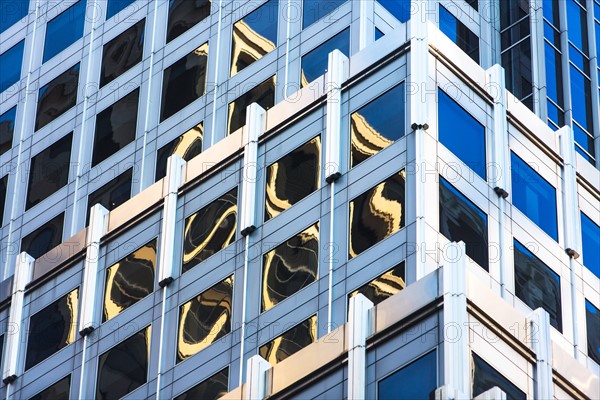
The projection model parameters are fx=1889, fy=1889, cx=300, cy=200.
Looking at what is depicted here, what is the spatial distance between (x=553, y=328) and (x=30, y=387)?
1563cm

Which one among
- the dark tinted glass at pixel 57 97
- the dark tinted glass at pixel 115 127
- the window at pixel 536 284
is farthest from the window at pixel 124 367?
the dark tinted glass at pixel 57 97

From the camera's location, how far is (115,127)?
62.5 metres

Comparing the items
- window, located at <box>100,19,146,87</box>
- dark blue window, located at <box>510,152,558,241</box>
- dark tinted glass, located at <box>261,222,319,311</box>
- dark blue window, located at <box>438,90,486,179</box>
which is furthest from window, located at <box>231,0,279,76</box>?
dark blue window, located at <box>510,152,558,241</box>

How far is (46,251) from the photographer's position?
61250 millimetres

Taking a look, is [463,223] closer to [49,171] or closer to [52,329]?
[52,329]

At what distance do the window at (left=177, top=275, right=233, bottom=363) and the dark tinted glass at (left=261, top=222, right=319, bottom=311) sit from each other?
133 centimetres

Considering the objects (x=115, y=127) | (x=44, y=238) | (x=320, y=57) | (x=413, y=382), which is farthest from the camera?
(x=115, y=127)

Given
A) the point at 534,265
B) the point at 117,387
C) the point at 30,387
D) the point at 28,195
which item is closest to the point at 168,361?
the point at 117,387

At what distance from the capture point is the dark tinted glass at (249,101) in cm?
5684

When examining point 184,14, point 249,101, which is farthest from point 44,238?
point 249,101

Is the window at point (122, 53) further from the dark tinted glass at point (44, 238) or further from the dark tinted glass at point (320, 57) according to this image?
the dark tinted glass at point (320, 57)

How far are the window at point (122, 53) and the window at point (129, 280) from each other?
34.9ft

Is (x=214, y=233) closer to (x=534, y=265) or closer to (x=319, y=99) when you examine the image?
(x=319, y=99)

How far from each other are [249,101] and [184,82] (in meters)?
3.91
